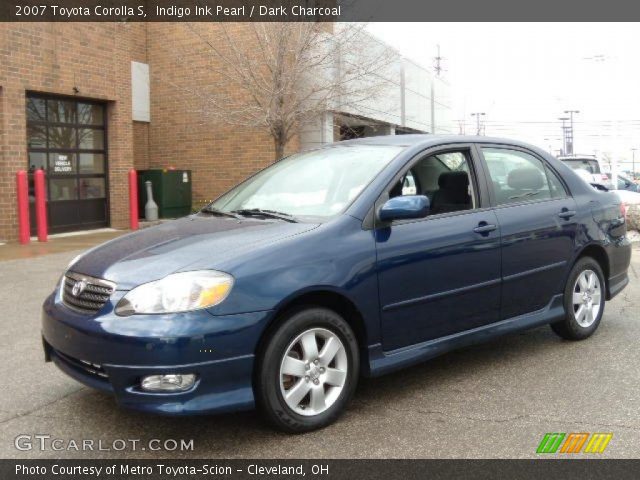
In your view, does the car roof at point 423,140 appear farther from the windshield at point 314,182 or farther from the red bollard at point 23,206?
the red bollard at point 23,206

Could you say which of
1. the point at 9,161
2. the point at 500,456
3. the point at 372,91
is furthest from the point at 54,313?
the point at 372,91

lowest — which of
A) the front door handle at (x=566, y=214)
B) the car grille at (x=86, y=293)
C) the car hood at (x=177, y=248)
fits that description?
the car grille at (x=86, y=293)

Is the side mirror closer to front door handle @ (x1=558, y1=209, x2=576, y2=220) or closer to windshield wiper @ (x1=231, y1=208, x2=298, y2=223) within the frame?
windshield wiper @ (x1=231, y1=208, x2=298, y2=223)

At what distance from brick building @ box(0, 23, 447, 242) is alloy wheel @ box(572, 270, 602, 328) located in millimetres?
10871

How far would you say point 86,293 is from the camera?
3.63m

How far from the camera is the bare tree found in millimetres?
13562

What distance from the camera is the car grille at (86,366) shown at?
343cm

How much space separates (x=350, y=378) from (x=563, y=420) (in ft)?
4.11

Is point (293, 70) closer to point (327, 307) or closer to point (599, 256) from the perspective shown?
point (599, 256)

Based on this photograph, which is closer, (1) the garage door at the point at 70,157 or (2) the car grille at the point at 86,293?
(2) the car grille at the point at 86,293

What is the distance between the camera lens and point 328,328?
3.72 m

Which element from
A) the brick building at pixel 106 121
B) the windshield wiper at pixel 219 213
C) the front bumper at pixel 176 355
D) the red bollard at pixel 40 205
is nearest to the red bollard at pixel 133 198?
the brick building at pixel 106 121

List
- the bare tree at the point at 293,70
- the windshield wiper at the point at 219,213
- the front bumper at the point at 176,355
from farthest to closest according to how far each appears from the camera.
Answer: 1. the bare tree at the point at 293,70
2. the windshield wiper at the point at 219,213
3. the front bumper at the point at 176,355

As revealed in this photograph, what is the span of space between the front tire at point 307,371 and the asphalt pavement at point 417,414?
12cm
